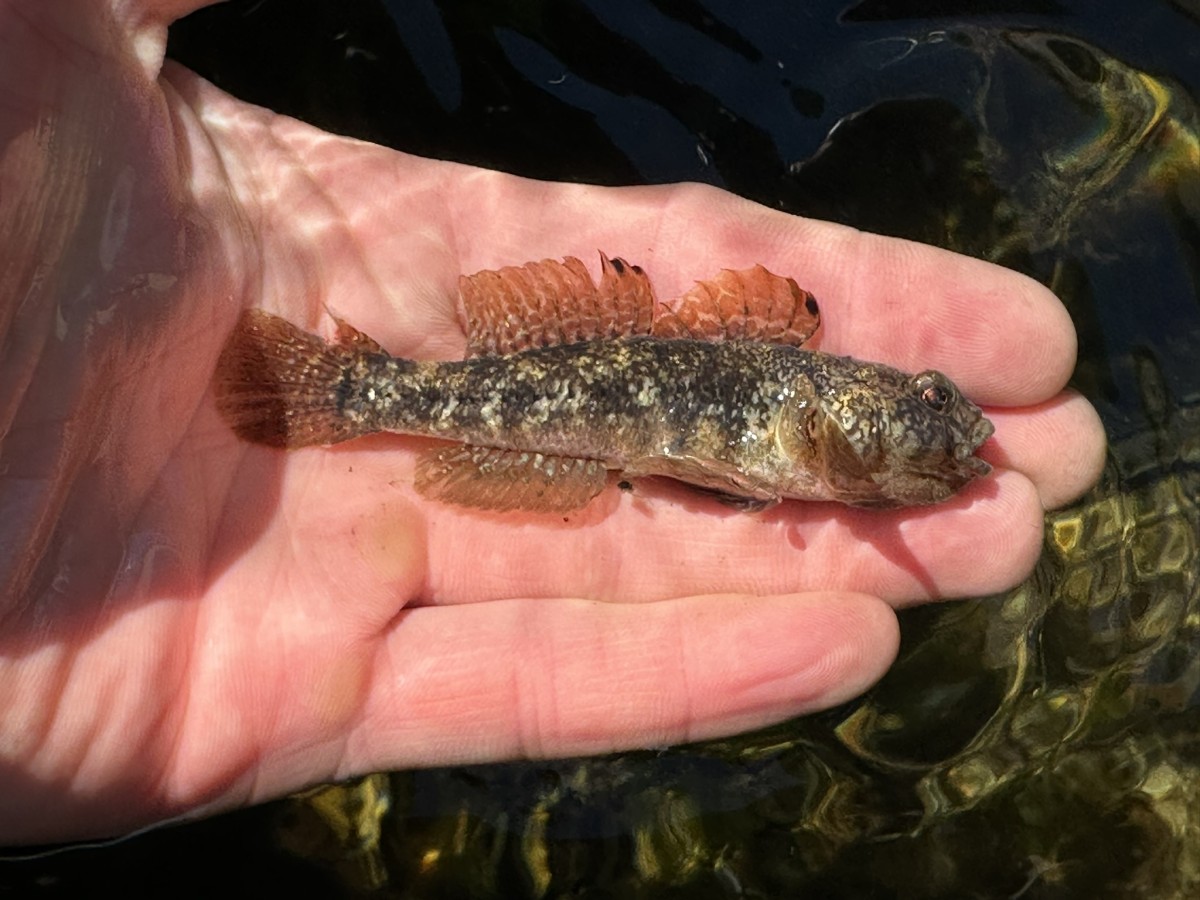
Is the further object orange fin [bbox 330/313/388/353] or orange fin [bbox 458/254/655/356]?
orange fin [bbox 458/254/655/356]

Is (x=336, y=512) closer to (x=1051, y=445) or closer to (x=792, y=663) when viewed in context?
(x=792, y=663)

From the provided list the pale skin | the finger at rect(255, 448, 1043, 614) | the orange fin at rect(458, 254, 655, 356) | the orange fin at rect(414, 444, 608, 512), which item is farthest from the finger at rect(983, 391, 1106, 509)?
the orange fin at rect(414, 444, 608, 512)

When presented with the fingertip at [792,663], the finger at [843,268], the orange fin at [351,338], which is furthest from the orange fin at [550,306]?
the fingertip at [792,663]

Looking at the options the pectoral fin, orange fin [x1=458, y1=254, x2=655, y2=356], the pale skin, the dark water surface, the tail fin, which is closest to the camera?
the pale skin

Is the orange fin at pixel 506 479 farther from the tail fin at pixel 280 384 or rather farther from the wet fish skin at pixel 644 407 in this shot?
the tail fin at pixel 280 384

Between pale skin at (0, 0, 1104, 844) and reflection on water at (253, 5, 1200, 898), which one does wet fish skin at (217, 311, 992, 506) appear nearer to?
pale skin at (0, 0, 1104, 844)

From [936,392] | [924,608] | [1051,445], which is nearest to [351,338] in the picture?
[936,392]

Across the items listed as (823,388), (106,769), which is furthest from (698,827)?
(106,769)
